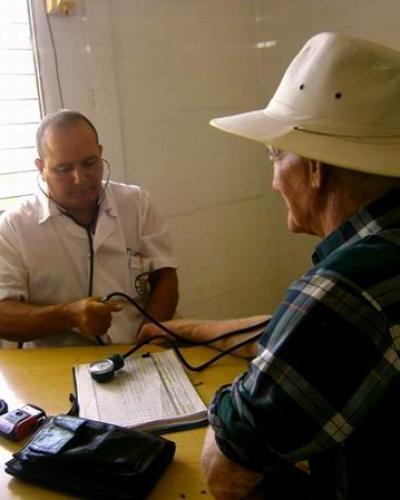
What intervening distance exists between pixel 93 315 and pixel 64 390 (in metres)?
0.28

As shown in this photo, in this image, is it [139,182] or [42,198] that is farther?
[139,182]

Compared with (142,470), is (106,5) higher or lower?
higher

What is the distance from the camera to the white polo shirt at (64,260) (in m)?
1.60

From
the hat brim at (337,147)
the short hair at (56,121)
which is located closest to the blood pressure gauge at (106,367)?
the hat brim at (337,147)

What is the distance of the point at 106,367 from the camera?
113 centimetres

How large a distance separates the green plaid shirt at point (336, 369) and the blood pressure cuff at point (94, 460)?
0.20m

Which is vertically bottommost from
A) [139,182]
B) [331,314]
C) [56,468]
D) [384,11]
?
[56,468]

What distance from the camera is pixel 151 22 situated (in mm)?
2246

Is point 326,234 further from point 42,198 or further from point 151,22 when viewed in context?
point 151,22

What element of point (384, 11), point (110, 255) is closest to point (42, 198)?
point (110, 255)

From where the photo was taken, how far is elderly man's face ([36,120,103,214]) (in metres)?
1.61

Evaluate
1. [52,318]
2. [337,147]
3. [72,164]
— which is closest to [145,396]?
[52,318]

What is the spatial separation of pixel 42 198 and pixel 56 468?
1079mm

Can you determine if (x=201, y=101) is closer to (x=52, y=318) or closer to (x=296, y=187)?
(x=52, y=318)
